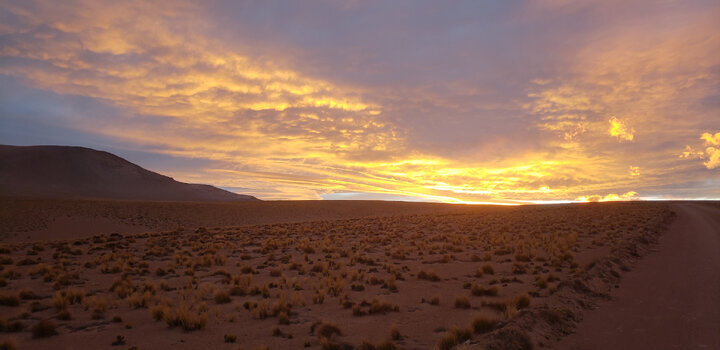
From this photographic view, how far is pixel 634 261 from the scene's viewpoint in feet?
46.2

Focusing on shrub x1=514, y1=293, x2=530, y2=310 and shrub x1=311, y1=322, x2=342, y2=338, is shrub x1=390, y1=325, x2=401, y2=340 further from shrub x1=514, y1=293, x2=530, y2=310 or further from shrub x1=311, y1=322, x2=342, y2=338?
shrub x1=514, y1=293, x2=530, y2=310

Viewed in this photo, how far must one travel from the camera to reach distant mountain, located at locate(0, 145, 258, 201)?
103 m

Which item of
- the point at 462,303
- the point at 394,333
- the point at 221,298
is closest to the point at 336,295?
the point at 221,298

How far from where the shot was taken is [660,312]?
783 cm

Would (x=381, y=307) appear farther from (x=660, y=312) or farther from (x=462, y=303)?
(x=660, y=312)

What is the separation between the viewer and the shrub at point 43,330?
280 inches

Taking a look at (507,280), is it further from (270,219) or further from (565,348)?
(270,219)

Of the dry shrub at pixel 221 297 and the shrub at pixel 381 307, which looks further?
the dry shrub at pixel 221 297

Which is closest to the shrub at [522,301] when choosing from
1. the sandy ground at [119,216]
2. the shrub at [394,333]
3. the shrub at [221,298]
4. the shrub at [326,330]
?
the shrub at [394,333]

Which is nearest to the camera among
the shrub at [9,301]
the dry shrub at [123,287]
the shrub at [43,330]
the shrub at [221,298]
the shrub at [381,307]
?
the shrub at [43,330]

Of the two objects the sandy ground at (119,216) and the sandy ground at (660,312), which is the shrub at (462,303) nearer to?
the sandy ground at (660,312)

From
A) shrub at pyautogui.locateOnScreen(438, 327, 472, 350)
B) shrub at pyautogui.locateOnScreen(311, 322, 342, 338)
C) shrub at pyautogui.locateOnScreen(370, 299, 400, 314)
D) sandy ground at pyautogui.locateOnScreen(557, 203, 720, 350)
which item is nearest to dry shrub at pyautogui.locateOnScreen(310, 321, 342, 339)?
shrub at pyautogui.locateOnScreen(311, 322, 342, 338)

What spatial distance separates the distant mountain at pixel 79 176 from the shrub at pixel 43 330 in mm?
111037

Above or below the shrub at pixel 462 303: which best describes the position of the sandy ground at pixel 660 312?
above
